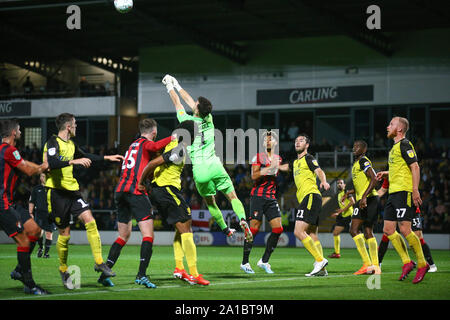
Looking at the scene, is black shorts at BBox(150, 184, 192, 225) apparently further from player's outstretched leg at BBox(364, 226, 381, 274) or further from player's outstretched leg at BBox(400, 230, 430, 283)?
player's outstretched leg at BBox(364, 226, 381, 274)

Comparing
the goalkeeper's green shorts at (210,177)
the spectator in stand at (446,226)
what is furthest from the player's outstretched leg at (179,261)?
the spectator in stand at (446,226)

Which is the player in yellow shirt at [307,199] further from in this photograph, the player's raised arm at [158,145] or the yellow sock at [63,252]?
the yellow sock at [63,252]

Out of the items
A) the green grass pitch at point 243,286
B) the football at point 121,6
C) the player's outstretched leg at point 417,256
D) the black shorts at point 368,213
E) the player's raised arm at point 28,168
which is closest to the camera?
the green grass pitch at point 243,286

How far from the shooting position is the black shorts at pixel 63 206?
1004 cm

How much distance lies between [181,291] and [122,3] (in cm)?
1143

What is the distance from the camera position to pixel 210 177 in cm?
1039

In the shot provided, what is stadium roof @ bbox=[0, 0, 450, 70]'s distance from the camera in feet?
91.1

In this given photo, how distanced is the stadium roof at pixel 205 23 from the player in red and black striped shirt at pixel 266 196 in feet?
48.6

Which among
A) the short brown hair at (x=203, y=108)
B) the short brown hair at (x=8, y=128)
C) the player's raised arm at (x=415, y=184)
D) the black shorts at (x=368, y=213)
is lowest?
the black shorts at (x=368, y=213)

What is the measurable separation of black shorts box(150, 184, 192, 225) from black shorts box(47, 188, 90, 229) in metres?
1.12

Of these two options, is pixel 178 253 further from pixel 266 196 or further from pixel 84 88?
pixel 84 88

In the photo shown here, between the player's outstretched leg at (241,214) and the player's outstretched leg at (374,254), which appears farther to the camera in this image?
the player's outstretched leg at (374,254)

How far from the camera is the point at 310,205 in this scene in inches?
467
